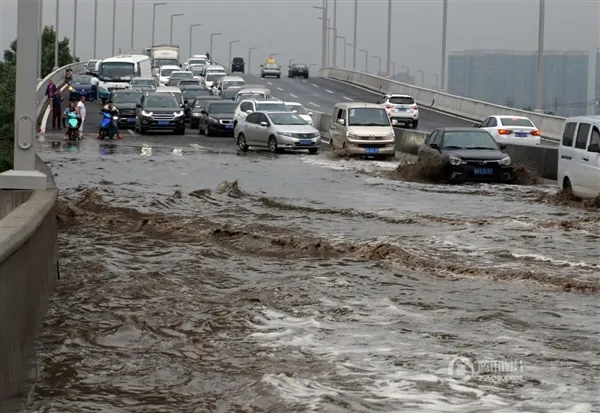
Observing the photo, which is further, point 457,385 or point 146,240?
point 146,240

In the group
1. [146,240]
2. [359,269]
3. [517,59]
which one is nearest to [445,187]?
[146,240]

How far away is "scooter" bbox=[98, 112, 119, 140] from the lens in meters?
41.8

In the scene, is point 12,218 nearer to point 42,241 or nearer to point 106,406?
point 42,241

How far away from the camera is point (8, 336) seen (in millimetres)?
7754

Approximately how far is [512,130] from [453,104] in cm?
2478

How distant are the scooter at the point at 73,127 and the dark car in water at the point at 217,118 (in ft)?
20.8

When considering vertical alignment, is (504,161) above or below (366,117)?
below

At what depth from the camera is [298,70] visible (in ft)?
317

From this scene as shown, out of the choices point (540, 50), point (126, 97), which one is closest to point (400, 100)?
point (540, 50)

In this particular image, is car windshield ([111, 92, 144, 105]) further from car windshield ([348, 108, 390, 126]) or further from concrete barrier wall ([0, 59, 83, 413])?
concrete barrier wall ([0, 59, 83, 413])

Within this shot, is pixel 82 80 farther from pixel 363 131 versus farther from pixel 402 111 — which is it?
pixel 363 131

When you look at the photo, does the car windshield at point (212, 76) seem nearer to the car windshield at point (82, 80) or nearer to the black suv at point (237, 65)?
the car windshield at point (82, 80)

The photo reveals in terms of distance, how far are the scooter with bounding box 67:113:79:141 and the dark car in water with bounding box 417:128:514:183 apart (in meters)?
16.6

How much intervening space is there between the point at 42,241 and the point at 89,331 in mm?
1003
